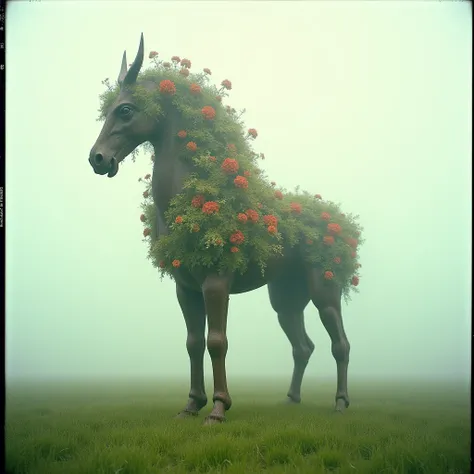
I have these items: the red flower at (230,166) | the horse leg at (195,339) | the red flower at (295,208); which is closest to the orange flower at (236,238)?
the red flower at (230,166)

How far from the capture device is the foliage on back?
18.5ft

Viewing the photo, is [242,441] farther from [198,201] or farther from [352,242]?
[352,242]

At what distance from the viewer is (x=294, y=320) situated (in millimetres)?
8250

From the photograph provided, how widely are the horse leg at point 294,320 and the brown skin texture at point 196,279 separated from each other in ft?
2.23

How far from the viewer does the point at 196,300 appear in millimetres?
6477

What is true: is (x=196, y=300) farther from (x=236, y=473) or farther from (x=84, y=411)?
(x=236, y=473)

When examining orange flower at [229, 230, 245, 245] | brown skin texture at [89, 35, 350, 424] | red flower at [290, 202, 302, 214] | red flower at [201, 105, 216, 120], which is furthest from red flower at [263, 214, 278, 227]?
red flower at [201, 105, 216, 120]


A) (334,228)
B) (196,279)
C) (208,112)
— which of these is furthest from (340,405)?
(208,112)

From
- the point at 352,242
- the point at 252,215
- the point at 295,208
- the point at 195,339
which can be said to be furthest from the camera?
the point at 352,242

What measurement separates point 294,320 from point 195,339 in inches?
99.9

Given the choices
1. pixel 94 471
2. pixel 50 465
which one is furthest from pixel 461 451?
pixel 50 465

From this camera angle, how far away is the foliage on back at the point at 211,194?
565cm

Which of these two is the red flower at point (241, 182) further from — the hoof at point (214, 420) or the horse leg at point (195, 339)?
the hoof at point (214, 420)

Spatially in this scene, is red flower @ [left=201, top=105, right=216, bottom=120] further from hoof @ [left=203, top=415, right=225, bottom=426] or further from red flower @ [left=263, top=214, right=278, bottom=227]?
hoof @ [left=203, top=415, right=225, bottom=426]
